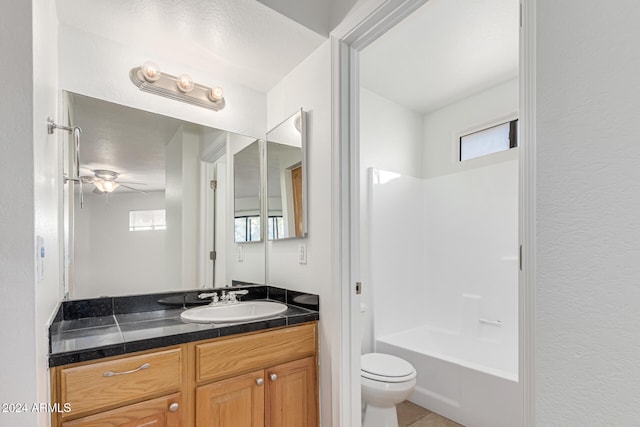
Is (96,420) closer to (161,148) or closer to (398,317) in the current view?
(161,148)

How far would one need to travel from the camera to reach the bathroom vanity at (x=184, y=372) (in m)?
1.09

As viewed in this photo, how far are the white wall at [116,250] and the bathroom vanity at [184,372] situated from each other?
0.11 meters

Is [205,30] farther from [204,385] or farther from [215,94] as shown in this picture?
[204,385]

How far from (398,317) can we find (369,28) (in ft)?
7.67

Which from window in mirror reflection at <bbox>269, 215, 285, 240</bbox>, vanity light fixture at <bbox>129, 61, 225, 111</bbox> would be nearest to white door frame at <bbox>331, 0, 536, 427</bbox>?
window in mirror reflection at <bbox>269, 215, 285, 240</bbox>

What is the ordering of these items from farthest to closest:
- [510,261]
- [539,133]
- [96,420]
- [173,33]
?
1. [510,261]
2. [173,33]
3. [96,420]
4. [539,133]

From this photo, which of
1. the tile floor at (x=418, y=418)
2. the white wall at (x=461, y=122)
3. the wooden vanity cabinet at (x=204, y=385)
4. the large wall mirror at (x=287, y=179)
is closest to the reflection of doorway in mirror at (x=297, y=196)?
the large wall mirror at (x=287, y=179)

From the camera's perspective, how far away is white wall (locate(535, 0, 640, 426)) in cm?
69

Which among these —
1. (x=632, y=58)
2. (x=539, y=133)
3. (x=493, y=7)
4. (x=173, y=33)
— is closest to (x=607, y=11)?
(x=632, y=58)

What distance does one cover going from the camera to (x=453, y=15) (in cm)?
189

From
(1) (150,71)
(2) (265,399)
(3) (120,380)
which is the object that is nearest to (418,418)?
(2) (265,399)

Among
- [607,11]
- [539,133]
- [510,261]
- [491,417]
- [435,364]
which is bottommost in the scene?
[491,417]

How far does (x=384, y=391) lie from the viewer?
1934 millimetres

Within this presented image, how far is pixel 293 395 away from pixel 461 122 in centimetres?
268
